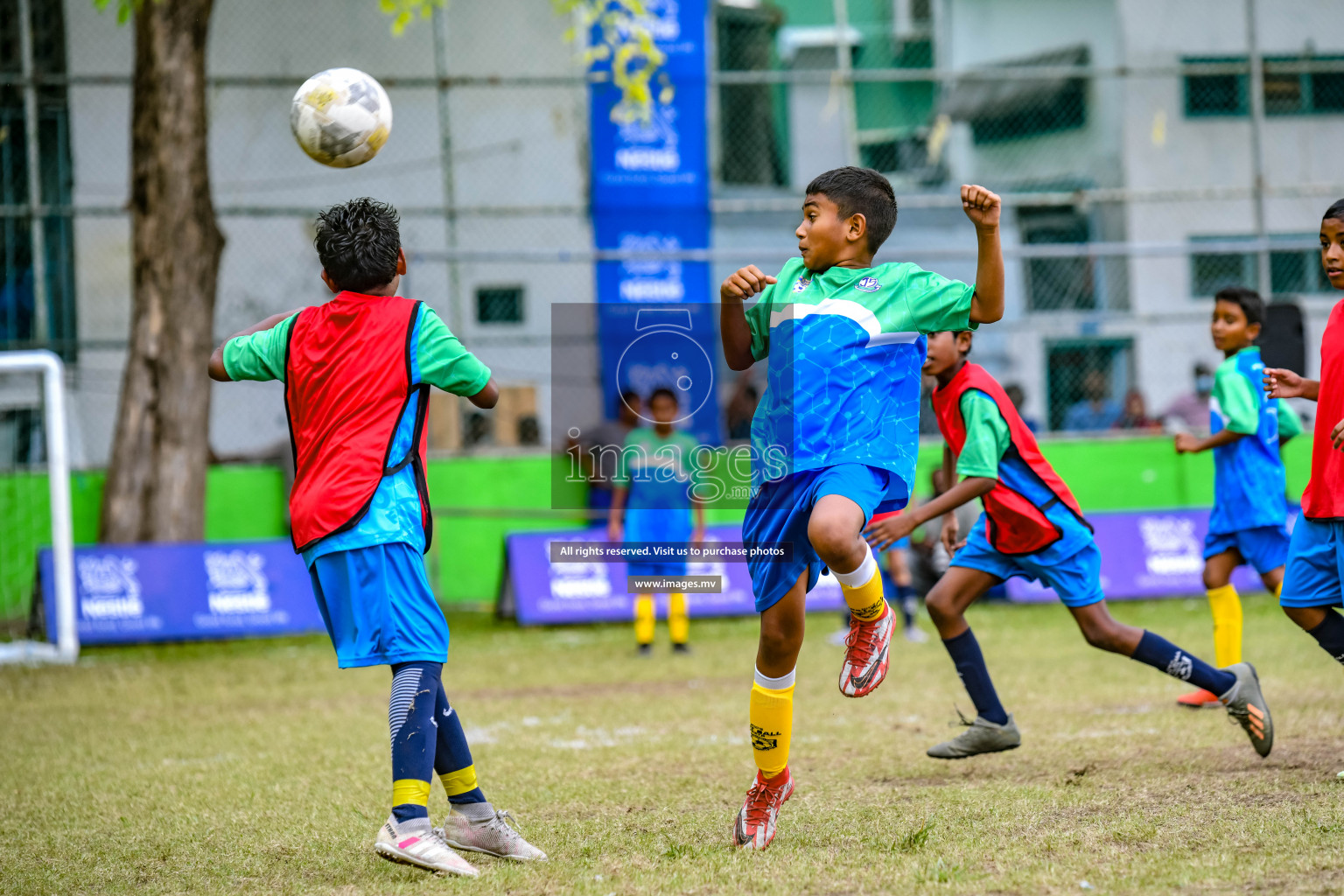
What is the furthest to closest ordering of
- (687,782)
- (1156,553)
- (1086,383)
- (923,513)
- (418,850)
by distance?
(1086,383), (1156,553), (687,782), (923,513), (418,850)

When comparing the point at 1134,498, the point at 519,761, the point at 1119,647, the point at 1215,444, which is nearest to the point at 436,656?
the point at 519,761

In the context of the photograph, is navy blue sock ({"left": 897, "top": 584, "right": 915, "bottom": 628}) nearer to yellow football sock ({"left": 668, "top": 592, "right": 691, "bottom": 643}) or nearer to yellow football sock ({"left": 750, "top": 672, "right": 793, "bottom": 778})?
yellow football sock ({"left": 668, "top": 592, "right": 691, "bottom": 643})

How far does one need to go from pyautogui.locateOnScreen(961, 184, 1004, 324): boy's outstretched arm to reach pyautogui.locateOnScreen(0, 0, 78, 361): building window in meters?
13.2

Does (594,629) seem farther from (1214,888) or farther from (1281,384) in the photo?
(1214,888)

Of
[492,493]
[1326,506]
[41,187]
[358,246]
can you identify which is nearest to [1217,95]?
[492,493]

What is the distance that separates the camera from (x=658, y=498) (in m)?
10.4

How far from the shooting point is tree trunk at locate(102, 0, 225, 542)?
1180 cm

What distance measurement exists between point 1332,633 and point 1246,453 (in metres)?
1.90

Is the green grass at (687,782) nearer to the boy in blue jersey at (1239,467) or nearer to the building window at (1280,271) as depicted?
the boy in blue jersey at (1239,467)

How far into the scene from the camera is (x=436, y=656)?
3982 mm

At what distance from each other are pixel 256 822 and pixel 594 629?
24.3ft

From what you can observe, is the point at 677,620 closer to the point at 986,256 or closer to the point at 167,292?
→ the point at 167,292

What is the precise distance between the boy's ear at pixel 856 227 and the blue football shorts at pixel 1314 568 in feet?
6.61

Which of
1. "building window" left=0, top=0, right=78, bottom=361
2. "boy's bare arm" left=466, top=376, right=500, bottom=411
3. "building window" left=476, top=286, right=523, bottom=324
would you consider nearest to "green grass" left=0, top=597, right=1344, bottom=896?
"boy's bare arm" left=466, top=376, right=500, bottom=411
